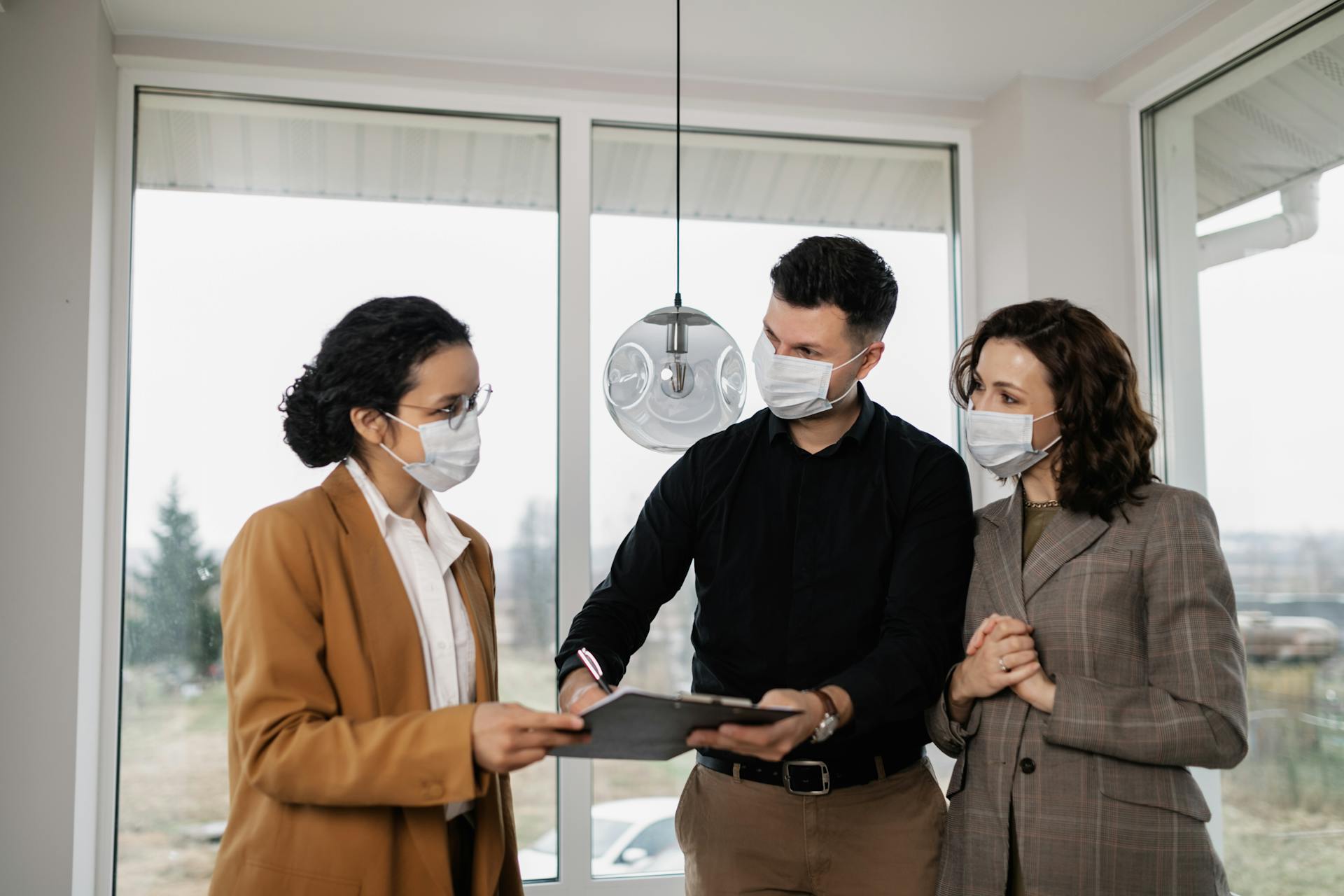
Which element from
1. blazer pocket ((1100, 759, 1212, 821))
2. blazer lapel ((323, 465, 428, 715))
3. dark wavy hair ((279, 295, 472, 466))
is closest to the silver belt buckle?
blazer pocket ((1100, 759, 1212, 821))

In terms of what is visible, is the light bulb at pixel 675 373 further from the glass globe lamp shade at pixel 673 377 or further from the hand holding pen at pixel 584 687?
the hand holding pen at pixel 584 687

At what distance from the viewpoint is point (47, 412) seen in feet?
8.92

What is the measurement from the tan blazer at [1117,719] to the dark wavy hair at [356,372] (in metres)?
0.99

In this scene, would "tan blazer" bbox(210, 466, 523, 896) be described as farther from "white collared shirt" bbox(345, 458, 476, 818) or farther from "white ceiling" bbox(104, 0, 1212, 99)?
"white ceiling" bbox(104, 0, 1212, 99)

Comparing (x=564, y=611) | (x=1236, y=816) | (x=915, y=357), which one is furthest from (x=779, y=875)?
(x=915, y=357)

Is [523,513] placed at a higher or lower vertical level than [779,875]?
higher

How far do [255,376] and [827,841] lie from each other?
7.12 ft

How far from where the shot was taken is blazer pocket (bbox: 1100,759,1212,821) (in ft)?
4.97

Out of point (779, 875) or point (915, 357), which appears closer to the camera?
point (779, 875)

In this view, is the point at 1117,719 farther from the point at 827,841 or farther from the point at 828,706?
the point at 827,841

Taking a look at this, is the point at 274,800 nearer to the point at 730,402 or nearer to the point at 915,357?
the point at 730,402

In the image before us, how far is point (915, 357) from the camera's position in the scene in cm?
355

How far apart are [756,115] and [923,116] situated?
0.57 m

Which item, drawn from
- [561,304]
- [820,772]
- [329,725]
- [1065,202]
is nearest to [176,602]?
[561,304]
